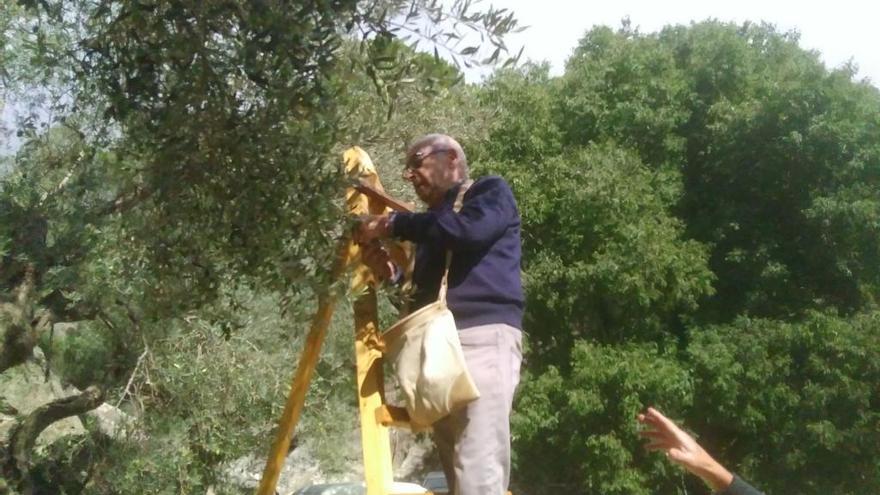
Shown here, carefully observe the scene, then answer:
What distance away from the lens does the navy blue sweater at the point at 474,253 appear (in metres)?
4.49

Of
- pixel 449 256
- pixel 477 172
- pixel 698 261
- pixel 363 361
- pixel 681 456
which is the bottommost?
pixel 681 456

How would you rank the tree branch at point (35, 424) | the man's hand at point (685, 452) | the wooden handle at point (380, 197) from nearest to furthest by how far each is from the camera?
the man's hand at point (685, 452), the wooden handle at point (380, 197), the tree branch at point (35, 424)

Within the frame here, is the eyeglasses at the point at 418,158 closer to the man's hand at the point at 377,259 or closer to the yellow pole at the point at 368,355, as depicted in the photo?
the yellow pole at the point at 368,355

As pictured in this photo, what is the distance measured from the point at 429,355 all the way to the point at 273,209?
769mm

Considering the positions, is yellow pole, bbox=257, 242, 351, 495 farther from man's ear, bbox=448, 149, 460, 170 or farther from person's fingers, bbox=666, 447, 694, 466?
person's fingers, bbox=666, 447, 694, 466

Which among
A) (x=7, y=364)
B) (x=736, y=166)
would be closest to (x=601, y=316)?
(x=736, y=166)

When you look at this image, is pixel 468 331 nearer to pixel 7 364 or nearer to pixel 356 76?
pixel 356 76

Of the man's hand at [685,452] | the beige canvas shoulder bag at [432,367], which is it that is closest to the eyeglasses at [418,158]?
the beige canvas shoulder bag at [432,367]

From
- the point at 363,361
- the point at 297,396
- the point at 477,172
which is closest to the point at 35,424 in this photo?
the point at 297,396

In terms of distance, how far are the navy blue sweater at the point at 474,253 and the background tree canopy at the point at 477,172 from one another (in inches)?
14.8

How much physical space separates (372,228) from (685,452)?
5.38ft

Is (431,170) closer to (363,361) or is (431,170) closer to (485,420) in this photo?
(363,361)

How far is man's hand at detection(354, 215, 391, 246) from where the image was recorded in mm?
4492

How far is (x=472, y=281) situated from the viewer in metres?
4.66
